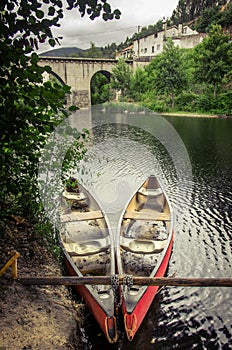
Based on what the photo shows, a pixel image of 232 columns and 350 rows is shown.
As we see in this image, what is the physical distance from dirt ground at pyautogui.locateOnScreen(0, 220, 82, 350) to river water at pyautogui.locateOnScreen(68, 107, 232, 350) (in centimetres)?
60

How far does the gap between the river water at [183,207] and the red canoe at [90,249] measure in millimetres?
630

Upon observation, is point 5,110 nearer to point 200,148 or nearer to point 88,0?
point 88,0

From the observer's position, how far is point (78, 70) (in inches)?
1982

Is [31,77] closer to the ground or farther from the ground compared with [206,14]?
closer to the ground

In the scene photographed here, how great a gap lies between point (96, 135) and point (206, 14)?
45599mm

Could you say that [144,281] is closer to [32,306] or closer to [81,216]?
[32,306]

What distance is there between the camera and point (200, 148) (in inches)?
805

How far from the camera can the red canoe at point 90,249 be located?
5.22m

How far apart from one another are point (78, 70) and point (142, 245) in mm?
47754

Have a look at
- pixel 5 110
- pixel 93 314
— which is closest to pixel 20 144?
pixel 5 110

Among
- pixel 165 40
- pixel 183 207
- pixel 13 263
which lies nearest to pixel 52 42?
pixel 13 263

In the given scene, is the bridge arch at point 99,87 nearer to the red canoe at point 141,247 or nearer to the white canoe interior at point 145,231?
the white canoe interior at point 145,231

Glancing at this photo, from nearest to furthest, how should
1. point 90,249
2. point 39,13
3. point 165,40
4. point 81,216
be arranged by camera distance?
point 39,13, point 90,249, point 81,216, point 165,40

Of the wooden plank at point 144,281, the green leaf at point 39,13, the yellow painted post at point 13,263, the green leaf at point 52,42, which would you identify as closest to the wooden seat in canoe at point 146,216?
the wooden plank at point 144,281
